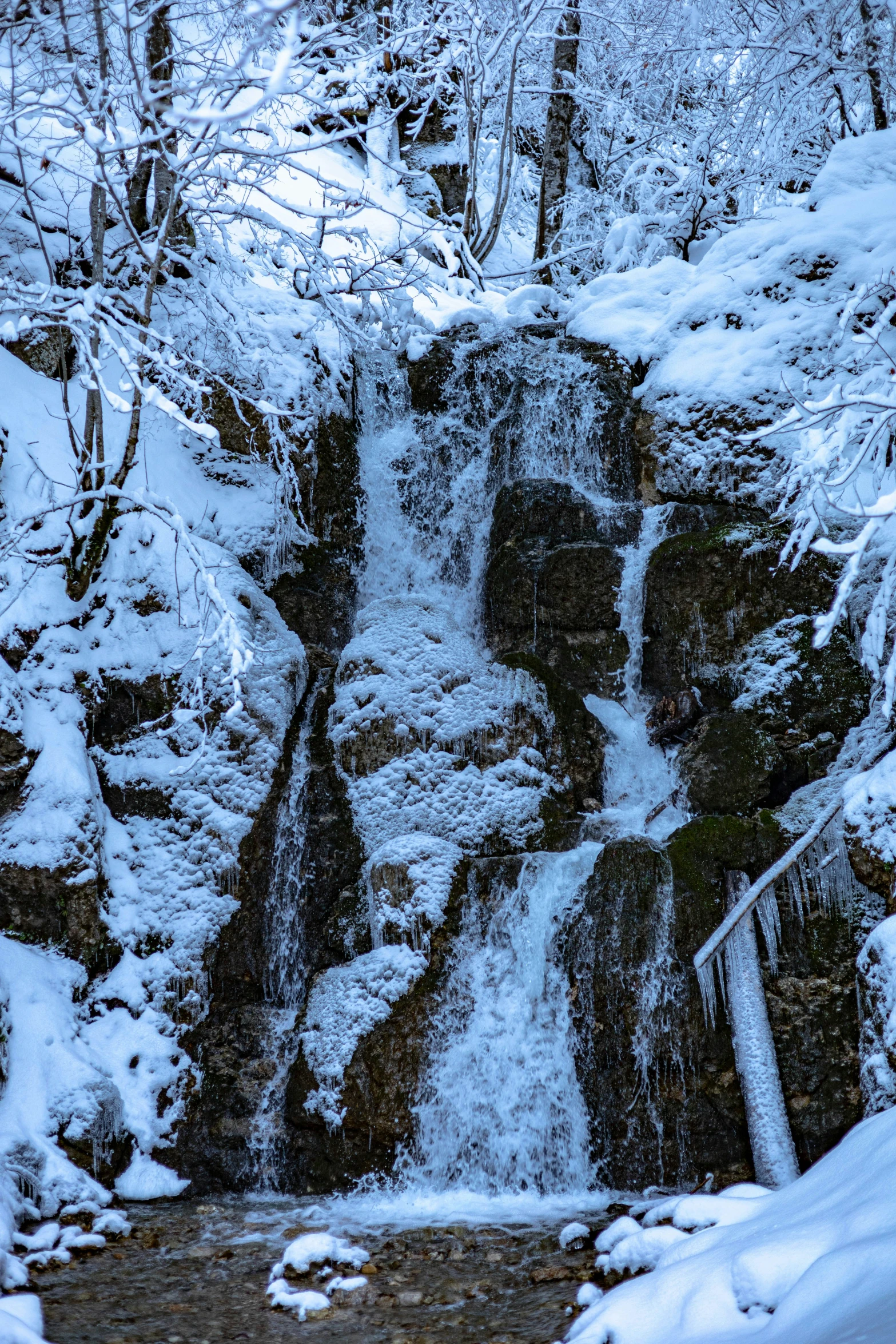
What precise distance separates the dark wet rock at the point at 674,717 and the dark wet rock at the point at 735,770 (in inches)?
17.1

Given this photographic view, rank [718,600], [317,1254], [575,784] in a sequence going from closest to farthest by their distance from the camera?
[317,1254]
[575,784]
[718,600]

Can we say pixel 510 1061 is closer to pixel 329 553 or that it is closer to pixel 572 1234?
pixel 572 1234

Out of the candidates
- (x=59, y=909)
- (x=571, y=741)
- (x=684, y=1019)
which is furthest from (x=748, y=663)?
(x=59, y=909)

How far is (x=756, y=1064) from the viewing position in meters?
5.08

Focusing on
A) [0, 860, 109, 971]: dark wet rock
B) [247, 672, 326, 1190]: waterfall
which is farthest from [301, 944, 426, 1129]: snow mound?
[0, 860, 109, 971]: dark wet rock

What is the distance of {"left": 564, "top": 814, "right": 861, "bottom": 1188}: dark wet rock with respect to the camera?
5.11m

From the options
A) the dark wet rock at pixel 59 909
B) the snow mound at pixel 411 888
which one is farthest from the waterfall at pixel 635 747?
the dark wet rock at pixel 59 909

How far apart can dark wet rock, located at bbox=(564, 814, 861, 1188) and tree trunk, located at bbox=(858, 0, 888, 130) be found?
6555 mm

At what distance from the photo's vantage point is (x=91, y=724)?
6684mm

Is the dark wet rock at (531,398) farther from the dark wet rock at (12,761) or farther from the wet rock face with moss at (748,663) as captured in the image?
the dark wet rock at (12,761)

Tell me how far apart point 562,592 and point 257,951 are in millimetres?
3608

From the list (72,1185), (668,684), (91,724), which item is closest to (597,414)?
(668,684)

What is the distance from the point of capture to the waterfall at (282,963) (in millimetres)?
5594

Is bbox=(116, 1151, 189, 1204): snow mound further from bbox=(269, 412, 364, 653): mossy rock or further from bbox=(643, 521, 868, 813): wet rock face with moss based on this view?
bbox=(269, 412, 364, 653): mossy rock
